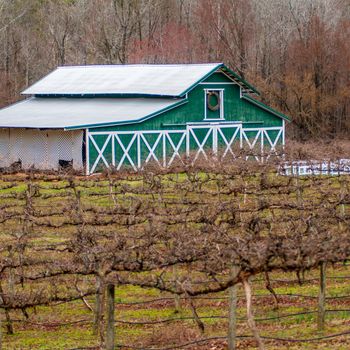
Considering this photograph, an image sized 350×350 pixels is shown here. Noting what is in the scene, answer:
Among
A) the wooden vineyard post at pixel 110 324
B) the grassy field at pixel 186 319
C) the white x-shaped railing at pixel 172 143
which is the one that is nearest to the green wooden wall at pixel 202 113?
the white x-shaped railing at pixel 172 143

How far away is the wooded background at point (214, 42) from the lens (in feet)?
218

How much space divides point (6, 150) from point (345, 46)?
25.7 m

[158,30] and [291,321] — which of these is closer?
[291,321]

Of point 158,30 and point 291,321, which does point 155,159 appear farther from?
point 158,30

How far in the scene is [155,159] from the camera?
1789 inches

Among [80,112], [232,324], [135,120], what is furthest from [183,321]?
[80,112]

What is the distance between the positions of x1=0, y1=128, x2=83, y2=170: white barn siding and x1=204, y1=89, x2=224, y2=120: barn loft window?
738cm

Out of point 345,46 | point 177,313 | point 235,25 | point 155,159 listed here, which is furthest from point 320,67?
point 177,313

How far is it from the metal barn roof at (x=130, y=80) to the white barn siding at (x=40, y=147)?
596cm

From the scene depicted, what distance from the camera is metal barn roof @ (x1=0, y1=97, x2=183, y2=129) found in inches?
1820

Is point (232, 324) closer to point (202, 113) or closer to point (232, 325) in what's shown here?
point (232, 325)

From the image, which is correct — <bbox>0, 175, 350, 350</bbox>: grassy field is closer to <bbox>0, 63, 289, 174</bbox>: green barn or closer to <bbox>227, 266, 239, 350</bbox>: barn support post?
<bbox>227, 266, 239, 350</bbox>: barn support post

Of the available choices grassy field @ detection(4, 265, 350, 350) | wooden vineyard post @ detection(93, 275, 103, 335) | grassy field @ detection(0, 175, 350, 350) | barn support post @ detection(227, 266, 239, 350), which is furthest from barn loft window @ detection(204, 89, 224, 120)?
barn support post @ detection(227, 266, 239, 350)

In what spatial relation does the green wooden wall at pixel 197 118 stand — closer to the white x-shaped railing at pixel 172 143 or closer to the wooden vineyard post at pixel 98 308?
the white x-shaped railing at pixel 172 143
